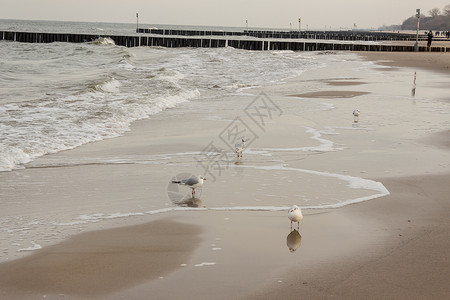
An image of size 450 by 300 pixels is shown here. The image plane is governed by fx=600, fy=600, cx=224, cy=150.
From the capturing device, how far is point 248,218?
6.17 metres

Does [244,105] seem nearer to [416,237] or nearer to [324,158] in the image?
[324,158]

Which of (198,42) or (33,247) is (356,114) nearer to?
(33,247)

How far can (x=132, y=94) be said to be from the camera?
17891 mm

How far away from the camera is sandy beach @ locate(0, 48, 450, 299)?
4547mm

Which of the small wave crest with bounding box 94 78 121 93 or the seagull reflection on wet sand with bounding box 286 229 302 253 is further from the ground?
the small wave crest with bounding box 94 78 121 93

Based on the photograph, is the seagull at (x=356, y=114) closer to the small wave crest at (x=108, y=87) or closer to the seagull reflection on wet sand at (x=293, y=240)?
the seagull reflection on wet sand at (x=293, y=240)

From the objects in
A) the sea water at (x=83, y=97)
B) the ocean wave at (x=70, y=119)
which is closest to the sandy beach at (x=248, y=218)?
the ocean wave at (x=70, y=119)

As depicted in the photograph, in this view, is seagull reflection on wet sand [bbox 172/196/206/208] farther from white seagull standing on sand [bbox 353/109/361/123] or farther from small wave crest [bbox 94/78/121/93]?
small wave crest [bbox 94/78/121/93]

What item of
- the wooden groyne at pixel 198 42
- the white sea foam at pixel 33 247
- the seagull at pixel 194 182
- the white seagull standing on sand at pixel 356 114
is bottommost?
the white sea foam at pixel 33 247

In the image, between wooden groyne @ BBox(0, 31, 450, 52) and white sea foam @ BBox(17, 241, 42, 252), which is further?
wooden groyne @ BBox(0, 31, 450, 52)

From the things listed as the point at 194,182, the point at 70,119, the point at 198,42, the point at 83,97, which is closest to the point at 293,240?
the point at 194,182

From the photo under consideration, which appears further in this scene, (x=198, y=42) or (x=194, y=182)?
(x=198, y=42)

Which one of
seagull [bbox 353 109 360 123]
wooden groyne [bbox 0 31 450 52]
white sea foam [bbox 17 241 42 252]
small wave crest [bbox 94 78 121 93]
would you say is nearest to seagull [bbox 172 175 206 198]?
white sea foam [bbox 17 241 42 252]

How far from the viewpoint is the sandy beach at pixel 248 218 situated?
14.9 ft
